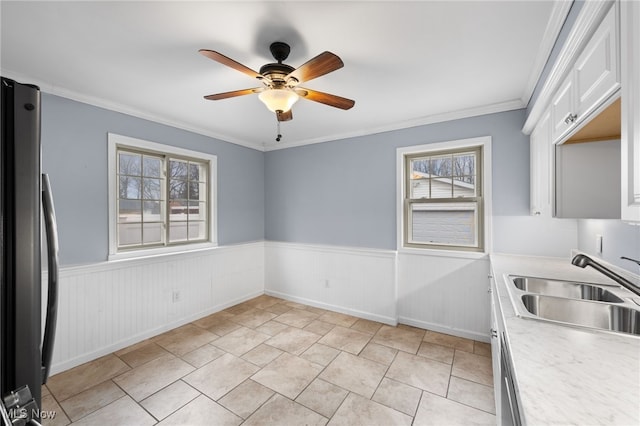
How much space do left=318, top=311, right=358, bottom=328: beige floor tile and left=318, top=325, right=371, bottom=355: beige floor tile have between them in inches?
6.3

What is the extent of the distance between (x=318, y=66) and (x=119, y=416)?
2.70 meters

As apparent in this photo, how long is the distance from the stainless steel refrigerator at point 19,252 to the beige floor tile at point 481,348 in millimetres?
3220

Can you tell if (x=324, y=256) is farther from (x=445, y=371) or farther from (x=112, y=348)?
(x=112, y=348)

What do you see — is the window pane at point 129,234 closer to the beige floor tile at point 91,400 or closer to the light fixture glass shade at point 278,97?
the beige floor tile at point 91,400

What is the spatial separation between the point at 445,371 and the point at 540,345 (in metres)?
1.75

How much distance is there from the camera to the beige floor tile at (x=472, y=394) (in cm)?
202

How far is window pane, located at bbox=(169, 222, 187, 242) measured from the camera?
3.53 m

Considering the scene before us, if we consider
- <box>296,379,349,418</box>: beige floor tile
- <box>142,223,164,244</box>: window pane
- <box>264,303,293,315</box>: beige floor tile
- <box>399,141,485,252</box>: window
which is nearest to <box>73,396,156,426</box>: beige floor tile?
<box>296,379,349,418</box>: beige floor tile

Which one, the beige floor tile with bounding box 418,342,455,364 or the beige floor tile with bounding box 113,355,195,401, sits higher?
the beige floor tile with bounding box 418,342,455,364

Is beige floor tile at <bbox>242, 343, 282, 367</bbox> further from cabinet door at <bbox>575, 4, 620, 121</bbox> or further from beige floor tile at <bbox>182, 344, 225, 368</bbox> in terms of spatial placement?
cabinet door at <bbox>575, 4, 620, 121</bbox>

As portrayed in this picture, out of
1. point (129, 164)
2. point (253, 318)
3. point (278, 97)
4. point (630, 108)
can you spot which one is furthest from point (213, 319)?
point (630, 108)

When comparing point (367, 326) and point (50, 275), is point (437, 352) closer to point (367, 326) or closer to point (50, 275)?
point (367, 326)

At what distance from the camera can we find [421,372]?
2430 millimetres

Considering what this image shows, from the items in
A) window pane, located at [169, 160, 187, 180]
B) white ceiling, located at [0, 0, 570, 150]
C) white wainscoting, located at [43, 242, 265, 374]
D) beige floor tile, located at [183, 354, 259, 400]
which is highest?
white ceiling, located at [0, 0, 570, 150]
